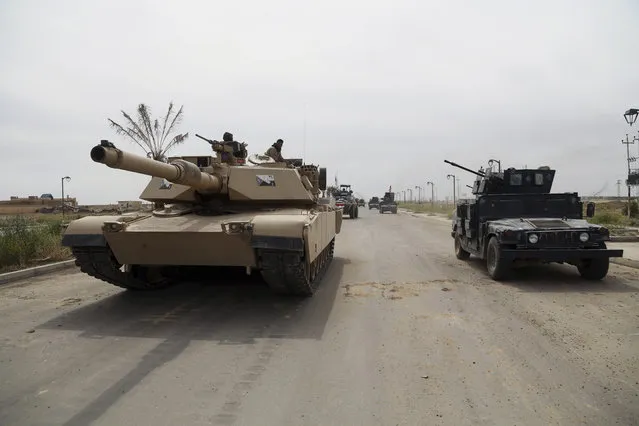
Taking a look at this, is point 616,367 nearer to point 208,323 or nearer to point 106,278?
point 208,323

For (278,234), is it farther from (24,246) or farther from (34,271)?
(24,246)

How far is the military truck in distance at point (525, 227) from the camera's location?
7.71m

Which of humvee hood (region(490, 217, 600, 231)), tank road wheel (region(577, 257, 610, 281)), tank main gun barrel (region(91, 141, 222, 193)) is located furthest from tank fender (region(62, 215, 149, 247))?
tank road wheel (region(577, 257, 610, 281))

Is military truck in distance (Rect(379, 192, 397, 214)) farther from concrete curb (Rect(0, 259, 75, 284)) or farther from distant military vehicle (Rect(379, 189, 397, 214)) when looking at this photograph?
concrete curb (Rect(0, 259, 75, 284))

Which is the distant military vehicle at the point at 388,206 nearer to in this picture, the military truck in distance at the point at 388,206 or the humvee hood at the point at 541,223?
the military truck in distance at the point at 388,206

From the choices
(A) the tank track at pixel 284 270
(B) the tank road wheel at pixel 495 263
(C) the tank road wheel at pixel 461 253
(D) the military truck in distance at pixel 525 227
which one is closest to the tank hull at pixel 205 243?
(A) the tank track at pixel 284 270

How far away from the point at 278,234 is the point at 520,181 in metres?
6.07

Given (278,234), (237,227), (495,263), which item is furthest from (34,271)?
(495,263)

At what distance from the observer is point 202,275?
28.1 feet

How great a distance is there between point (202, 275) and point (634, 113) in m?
12.0

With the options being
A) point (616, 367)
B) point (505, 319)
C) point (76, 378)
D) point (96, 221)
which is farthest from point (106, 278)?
point (616, 367)

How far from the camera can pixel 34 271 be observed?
909cm

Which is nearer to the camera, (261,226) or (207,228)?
(261,226)

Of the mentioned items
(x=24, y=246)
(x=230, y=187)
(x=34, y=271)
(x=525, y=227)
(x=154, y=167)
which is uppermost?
(x=154, y=167)
